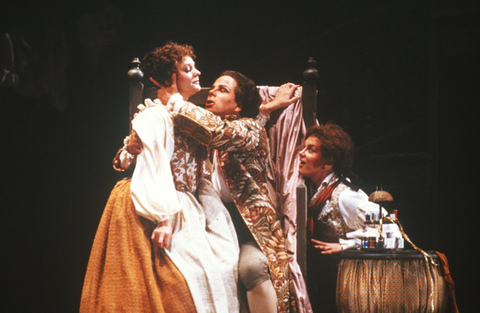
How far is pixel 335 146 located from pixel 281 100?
0.37 meters

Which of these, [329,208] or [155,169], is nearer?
[155,169]

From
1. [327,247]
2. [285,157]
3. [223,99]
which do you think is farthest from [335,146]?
→ [223,99]

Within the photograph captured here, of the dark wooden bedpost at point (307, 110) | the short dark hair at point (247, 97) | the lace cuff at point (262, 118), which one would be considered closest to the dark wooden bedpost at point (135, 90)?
the short dark hair at point (247, 97)

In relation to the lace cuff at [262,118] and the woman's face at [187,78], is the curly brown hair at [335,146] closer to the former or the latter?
the lace cuff at [262,118]

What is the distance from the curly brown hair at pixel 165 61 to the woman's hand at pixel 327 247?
42.4 inches

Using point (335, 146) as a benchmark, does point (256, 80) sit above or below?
above

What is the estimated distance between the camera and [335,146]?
253cm

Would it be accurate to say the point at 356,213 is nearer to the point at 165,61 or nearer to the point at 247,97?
the point at 247,97

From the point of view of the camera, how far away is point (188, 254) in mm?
2166

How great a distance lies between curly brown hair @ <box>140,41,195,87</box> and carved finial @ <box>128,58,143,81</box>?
0.06 metres

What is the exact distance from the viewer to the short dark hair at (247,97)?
246cm

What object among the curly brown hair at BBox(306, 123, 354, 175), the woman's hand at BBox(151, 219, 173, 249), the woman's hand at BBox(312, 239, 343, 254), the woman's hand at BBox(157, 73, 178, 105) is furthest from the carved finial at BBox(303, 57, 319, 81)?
the woman's hand at BBox(151, 219, 173, 249)

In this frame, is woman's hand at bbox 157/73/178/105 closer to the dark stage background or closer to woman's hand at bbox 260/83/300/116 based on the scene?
the dark stage background

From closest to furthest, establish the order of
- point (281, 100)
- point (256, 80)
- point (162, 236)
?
point (162, 236) < point (281, 100) < point (256, 80)
